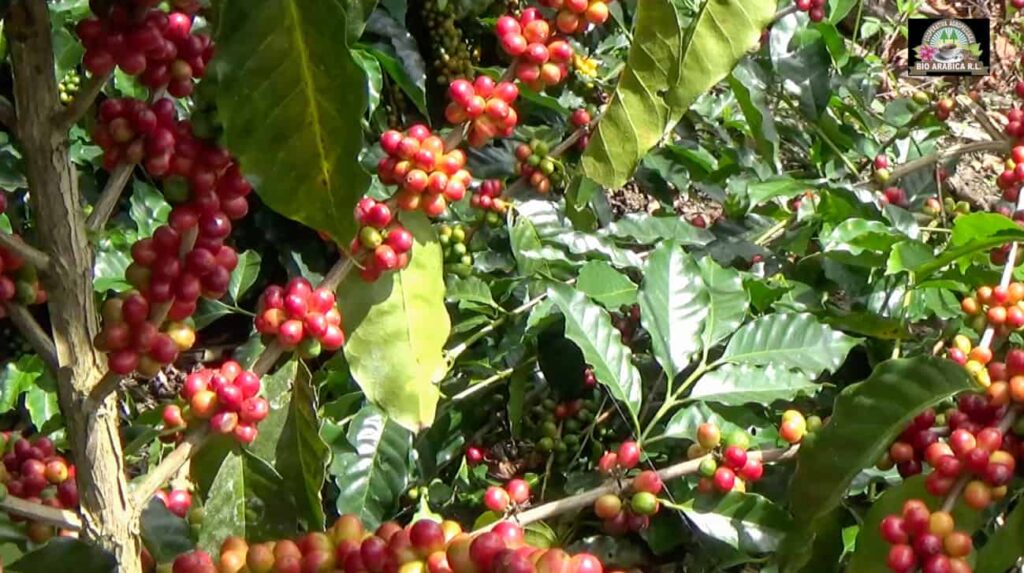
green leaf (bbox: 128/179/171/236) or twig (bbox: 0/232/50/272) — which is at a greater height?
twig (bbox: 0/232/50/272)

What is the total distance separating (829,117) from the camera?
69.5 inches

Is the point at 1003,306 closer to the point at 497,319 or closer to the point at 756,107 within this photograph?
the point at 756,107

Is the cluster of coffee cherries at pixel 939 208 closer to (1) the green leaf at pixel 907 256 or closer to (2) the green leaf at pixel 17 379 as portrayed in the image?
(1) the green leaf at pixel 907 256

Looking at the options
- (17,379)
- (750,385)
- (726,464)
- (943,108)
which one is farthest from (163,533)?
(943,108)

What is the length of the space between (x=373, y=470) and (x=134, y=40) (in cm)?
74

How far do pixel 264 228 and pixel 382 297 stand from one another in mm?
1180

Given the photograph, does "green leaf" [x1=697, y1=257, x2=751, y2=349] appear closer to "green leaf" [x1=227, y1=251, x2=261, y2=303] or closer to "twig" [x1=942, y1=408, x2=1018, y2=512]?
"twig" [x1=942, y1=408, x2=1018, y2=512]

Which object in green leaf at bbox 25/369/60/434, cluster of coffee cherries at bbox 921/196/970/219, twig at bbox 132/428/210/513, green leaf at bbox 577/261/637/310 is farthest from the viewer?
green leaf at bbox 25/369/60/434

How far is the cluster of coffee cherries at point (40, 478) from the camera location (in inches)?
33.2

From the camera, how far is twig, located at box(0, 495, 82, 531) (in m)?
0.72

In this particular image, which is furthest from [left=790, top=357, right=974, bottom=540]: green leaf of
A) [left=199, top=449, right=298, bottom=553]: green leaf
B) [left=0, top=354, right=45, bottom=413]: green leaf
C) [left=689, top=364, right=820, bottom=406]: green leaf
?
[left=0, top=354, right=45, bottom=413]: green leaf

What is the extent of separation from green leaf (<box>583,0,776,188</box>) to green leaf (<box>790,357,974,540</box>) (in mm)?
294

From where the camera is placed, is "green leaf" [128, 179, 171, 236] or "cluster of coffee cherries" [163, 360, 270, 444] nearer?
"cluster of coffee cherries" [163, 360, 270, 444]

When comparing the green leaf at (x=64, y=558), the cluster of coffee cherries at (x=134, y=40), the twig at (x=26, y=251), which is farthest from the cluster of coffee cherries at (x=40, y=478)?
the cluster of coffee cherries at (x=134, y=40)
